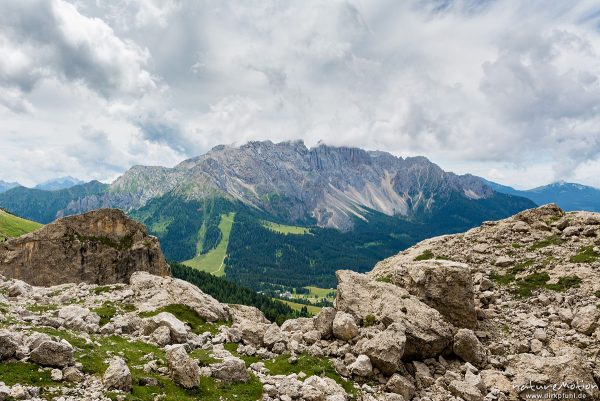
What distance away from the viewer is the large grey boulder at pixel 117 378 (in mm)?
19234

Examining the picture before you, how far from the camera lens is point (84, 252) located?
78062 mm

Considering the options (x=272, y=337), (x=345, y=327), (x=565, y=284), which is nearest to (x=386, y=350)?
(x=345, y=327)

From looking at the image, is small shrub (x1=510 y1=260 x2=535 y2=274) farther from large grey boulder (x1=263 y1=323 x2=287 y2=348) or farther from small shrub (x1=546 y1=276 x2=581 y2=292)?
large grey boulder (x1=263 y1=323 x2=287 y2=348)

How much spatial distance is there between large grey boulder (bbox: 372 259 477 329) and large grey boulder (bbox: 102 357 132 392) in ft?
83.8

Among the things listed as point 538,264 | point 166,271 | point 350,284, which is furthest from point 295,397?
point 166,271

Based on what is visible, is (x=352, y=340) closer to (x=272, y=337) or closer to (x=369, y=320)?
(x=369, y=320)

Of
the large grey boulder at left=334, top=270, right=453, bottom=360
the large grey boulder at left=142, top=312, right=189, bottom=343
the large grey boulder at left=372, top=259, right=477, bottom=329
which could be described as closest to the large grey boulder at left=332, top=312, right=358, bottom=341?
the large grey boulder at left=334, top=270, right=453, bottom=360

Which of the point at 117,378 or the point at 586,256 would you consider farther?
the point at 586,256

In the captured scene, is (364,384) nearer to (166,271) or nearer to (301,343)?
(301,343)

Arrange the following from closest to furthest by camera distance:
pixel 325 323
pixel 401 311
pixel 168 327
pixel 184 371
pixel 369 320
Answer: pixel 184 371, pixel 168 327, pixel 401 311, pixel 369 320, pixel 325 323

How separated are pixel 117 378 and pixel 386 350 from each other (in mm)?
17448

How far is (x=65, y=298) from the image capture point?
4059cm

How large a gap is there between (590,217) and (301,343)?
46.2 metres

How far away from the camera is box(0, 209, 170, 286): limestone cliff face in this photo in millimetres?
73312
